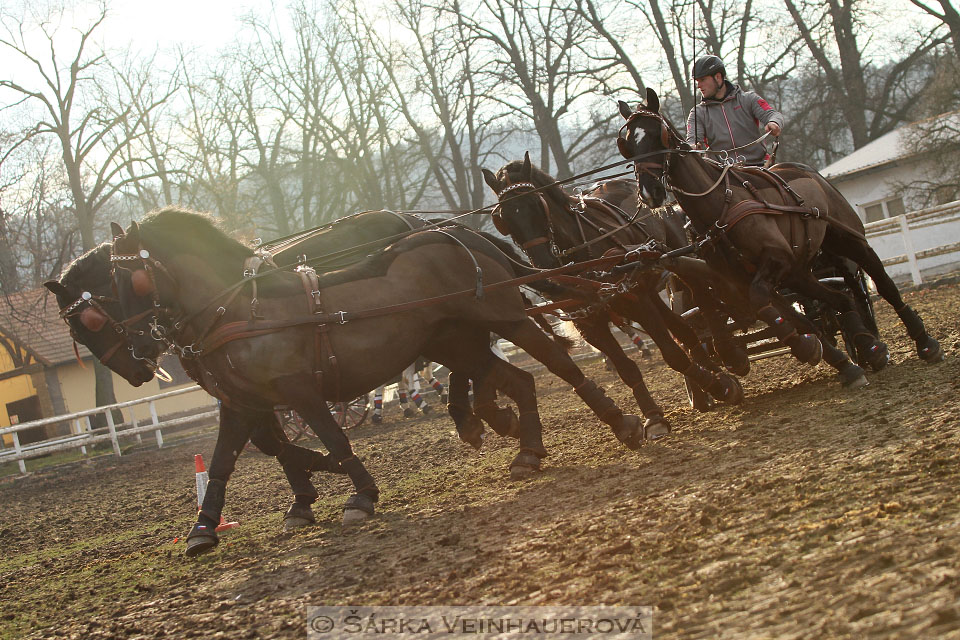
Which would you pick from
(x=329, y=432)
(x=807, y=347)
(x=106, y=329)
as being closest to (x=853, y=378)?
(x=807, y=347)

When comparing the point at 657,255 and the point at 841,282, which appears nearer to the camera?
the point at 657,255

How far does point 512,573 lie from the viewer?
4188mm

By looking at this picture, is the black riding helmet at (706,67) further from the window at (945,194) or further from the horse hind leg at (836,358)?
Result: the window at (945,194)

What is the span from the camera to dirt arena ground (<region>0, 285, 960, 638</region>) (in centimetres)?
317

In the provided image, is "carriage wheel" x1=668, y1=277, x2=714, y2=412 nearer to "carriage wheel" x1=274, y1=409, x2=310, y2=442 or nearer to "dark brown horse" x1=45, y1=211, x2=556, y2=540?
"dark brown horse" x1=45, y1=211, x2=556, y2=540

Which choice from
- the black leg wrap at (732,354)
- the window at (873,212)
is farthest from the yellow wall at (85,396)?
the black leg wrap at (732,354)

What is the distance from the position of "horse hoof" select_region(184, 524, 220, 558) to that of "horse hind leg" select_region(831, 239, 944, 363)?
17.5 feet

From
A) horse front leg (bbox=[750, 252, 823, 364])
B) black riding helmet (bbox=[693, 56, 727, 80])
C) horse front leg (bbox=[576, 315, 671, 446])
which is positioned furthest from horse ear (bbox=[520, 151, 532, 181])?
horse front leg (bbox=[750, 252, 823, 364])

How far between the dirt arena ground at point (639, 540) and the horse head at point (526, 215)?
1.64 meters

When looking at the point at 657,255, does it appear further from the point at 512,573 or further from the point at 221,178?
the point at 221,178

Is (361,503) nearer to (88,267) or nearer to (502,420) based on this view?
(502,420)

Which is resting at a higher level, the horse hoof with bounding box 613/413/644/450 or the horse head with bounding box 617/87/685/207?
the horse head with bounding box 617/87/685/207

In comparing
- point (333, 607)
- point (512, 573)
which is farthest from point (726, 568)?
point (333, 607)

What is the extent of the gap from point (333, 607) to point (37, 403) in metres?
35.5
